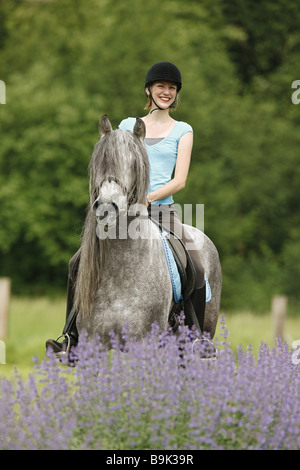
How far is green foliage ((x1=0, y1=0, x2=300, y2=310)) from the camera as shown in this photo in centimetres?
2308

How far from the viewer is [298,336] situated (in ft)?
51.4

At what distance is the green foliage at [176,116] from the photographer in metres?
A: 23.1

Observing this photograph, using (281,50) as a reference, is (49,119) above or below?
below

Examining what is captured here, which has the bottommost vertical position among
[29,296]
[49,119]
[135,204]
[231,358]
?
[29,296]

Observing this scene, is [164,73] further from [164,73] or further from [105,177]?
[105,177]

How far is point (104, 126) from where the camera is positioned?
17.9 ft

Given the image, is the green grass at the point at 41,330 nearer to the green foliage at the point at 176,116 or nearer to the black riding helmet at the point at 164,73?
the green foliage at the point at 176,116

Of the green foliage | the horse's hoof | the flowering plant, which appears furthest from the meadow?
the green foliage

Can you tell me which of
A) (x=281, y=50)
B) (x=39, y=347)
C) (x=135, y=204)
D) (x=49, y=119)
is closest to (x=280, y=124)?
(x=281, y=50)

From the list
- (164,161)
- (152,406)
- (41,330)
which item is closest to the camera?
(152,406)

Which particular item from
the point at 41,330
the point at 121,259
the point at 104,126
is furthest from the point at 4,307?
the point at 104,126

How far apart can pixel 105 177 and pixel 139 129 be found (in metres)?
0.53
